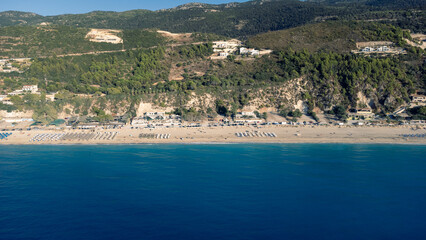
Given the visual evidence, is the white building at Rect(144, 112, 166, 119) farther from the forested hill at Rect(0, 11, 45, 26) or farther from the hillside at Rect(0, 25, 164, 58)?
the forested hill at Rect(0, 11, 45, 26)

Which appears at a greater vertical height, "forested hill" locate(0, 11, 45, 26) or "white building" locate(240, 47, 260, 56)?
"forested hill" locate(0, 11, 45, 26)

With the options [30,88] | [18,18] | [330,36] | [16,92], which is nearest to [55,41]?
[30,88]

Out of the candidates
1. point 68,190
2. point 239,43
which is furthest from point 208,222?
point 239,43

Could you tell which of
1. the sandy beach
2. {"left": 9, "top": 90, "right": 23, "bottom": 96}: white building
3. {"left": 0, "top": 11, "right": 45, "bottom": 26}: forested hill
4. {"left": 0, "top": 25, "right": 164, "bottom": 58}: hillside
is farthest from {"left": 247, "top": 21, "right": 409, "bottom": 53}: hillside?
{"left": 0, "top": 11, "right": 45, "bottom": 26}: forested hill

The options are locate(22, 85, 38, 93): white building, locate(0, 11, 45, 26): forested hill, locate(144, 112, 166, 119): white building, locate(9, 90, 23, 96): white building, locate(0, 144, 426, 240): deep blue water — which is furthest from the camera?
locate(0, 11, 45, 26): forested hill

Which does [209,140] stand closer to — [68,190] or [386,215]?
[68,190]

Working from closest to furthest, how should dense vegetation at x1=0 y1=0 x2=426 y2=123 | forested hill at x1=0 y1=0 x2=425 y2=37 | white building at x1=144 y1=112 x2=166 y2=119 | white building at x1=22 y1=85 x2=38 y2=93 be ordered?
white building at x1=144 y1=112 x2=166 y2=119, dense vegetation at x1=0 y1=0 x2=426 y2=123, white building at x1=22 y1=85 x2=38 y2=93, forested hill at x1=0 y1=0 x2=425 y2=37

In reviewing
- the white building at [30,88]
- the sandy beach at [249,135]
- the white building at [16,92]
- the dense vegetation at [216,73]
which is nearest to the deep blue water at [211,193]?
the sandy beach at [249,135]

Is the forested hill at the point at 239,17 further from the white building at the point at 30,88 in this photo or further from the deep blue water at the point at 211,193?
the deep blue water at the point at 211,193
